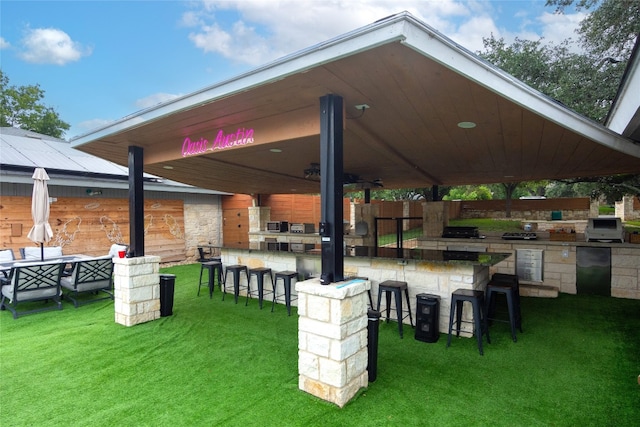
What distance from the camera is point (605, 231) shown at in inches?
232

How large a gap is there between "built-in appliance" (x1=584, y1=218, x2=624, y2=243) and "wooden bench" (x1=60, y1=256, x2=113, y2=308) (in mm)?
8856

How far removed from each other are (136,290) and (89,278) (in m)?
2.16

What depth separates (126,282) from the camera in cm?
465

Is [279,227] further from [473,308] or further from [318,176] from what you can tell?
[473,308]

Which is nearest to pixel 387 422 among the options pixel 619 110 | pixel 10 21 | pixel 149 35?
pixel 619 110

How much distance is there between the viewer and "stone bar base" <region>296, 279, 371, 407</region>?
264 centimetres

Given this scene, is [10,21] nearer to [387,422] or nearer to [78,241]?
[78,241]

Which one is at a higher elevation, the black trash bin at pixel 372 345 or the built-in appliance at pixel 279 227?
the built-in appliance at pixel 279 227

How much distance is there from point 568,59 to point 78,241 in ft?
52.7

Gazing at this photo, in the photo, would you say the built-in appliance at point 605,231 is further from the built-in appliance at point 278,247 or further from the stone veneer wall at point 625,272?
the built-in appliance at point 278,247

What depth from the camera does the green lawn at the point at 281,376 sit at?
8.39 ft

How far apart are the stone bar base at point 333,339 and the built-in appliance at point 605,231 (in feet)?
17.7

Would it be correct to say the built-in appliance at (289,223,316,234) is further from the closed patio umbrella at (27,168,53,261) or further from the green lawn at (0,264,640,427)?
the closed patio umbrella at (27,168,53,261)

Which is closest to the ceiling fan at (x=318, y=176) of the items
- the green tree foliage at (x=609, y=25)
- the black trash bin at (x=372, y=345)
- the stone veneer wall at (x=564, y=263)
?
the stone veneer wall at (x=564, y=263)
